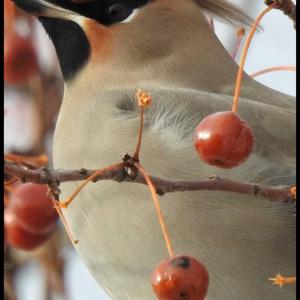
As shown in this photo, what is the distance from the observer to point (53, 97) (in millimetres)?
3576

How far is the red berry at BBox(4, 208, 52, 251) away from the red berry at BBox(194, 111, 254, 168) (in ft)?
3.16

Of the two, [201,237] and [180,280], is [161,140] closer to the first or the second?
[201,237]

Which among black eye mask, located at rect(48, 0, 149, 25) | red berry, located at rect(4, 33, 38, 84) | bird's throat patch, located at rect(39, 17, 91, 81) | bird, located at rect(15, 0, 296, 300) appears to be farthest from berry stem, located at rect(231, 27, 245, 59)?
red berry, located at rect(4, 33, 38, 84)

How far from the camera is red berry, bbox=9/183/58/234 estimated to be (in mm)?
2689

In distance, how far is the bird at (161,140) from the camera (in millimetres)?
2701

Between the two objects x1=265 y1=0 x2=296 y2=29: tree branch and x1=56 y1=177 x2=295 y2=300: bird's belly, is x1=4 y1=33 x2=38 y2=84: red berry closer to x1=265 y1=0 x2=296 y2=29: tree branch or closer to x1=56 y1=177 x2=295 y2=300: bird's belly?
x1=56 y1=177 x2=295 y2=300: bird's belly

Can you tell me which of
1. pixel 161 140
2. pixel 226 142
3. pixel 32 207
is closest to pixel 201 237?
pixel 161 140

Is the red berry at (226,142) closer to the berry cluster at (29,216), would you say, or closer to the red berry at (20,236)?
the berry cluster at (29,216)

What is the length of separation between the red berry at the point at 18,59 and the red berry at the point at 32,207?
556 mm

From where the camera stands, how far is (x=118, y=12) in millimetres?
3389

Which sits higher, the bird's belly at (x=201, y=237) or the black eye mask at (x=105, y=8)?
the black eye mask at (x=105, y=8)

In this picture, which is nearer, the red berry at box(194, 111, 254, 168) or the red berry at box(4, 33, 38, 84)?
the red berry at box(194, 111, 254, 168)

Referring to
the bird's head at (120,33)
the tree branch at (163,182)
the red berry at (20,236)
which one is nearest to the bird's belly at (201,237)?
the red berry at (20,236)

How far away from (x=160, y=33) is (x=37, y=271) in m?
0.97
